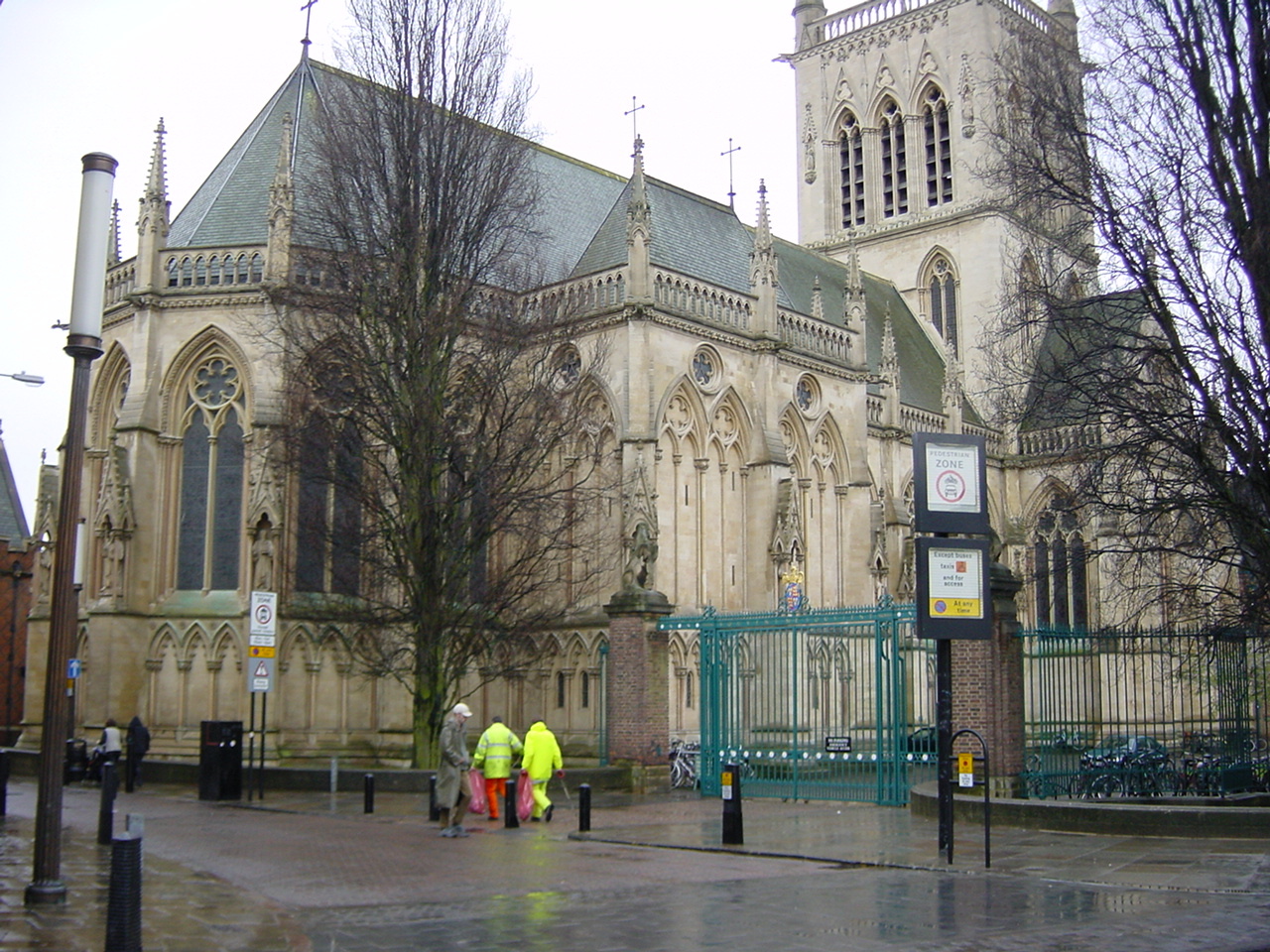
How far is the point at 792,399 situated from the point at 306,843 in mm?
22764

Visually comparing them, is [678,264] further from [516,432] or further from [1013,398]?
[1013,398]

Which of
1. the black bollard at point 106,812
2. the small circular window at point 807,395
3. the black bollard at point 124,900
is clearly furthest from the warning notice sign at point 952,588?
the small circular window at point 807,395

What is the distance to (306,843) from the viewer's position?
15695 millimetres

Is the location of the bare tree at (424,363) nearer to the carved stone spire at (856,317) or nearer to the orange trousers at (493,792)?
the orange trousers at (493,792)

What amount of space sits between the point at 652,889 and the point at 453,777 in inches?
211

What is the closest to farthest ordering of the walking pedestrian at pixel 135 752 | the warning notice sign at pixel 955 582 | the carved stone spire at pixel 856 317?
the warning notice sign at pixel 955 582
the walking pedestrian at pixel 135 752
the carved stone spire at pixel 856 317

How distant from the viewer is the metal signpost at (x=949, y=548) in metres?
15.1

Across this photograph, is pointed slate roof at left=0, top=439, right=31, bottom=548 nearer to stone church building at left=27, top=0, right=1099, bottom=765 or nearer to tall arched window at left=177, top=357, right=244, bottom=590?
stone church building at left=27, top=0, right=1099, bottom=765

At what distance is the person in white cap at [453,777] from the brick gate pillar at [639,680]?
5762mm

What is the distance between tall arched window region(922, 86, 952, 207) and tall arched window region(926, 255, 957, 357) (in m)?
2.58

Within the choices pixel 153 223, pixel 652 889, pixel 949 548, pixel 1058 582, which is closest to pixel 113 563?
pixel 153 223

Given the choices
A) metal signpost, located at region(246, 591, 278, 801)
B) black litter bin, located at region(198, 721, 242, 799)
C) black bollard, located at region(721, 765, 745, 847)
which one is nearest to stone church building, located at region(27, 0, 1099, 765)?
metal signpost, located at region(246, 591, 278, 801)

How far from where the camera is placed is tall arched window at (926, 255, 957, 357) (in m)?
52.0

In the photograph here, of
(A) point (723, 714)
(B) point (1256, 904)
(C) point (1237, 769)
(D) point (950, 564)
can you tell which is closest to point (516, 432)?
(A) point (723, 714)
